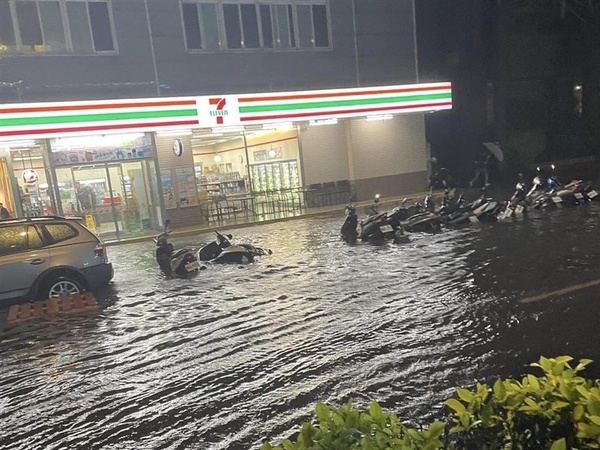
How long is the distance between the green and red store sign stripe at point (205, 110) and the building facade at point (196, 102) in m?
0.04

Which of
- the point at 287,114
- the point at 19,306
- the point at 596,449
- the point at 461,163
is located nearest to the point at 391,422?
the point at 596,449

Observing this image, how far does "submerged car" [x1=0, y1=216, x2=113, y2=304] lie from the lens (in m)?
9.34

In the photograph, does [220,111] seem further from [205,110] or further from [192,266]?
[192,266]

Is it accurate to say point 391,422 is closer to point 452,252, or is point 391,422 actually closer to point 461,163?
point 452,252

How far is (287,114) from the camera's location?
20250 mm

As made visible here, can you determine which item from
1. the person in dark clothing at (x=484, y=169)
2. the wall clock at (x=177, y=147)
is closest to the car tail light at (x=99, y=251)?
the wall clock at (x=177, y=147)

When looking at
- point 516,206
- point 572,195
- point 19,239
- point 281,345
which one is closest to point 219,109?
point 516,206

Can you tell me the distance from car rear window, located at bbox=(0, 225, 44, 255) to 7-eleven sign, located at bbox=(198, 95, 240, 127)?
395 inches

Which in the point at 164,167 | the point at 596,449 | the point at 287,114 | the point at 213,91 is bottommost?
the point at 596,449

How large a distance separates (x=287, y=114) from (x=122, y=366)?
50.0ft

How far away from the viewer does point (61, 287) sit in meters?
9.83

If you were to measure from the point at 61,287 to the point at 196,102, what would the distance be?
1031 cm

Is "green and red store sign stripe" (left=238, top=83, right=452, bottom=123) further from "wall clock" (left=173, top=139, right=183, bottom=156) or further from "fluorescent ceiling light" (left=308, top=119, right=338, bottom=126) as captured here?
"wall clock" (left=173, top=139, right=183, bottom=156)

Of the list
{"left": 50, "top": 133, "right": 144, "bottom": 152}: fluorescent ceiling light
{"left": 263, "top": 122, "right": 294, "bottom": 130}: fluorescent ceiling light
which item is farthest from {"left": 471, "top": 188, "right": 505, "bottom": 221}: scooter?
{"left": 50, "top": 133, "right": 144, "bottom": 152}: fluorescent ceiling light
